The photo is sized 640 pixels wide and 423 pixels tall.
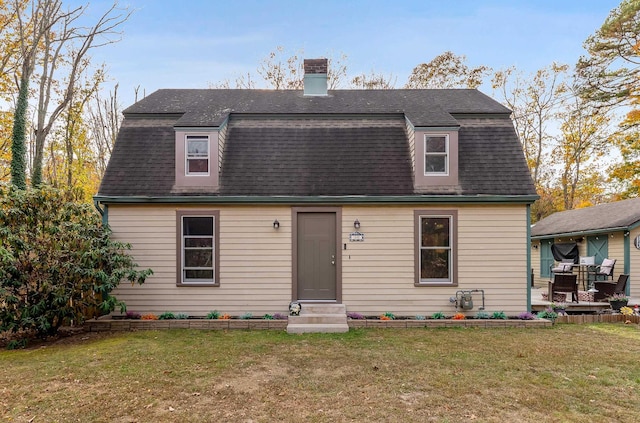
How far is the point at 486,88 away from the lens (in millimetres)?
22812

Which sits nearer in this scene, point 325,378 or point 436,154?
point 325,378

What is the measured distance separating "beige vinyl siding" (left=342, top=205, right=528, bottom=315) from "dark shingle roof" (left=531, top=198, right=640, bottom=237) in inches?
252

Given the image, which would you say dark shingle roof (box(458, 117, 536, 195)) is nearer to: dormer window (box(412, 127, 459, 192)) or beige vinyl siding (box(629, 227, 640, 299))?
dormer window (box(412, 127, 459, 192))

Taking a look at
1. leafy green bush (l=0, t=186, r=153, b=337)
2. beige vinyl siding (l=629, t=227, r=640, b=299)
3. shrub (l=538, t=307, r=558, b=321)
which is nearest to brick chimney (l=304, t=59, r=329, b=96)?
leafy green bush (l=0, t=186, r=153, b=337)

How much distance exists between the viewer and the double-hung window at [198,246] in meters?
8.50

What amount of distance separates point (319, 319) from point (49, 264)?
5.44m

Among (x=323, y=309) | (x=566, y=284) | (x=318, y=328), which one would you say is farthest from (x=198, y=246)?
(x=566, y=284)

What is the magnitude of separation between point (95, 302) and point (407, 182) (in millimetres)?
7317

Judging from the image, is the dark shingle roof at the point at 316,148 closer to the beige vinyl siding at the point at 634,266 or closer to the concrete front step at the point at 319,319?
the concrete front step at the point at 319,319

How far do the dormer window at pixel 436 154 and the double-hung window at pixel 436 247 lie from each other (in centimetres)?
103

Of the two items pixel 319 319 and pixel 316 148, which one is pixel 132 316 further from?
pixel 316 148

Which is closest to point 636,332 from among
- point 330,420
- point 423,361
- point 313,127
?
point 423,361

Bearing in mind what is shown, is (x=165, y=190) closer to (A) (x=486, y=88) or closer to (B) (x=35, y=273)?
(B) (x=35, y=273)

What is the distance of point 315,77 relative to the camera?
11.4 metres
